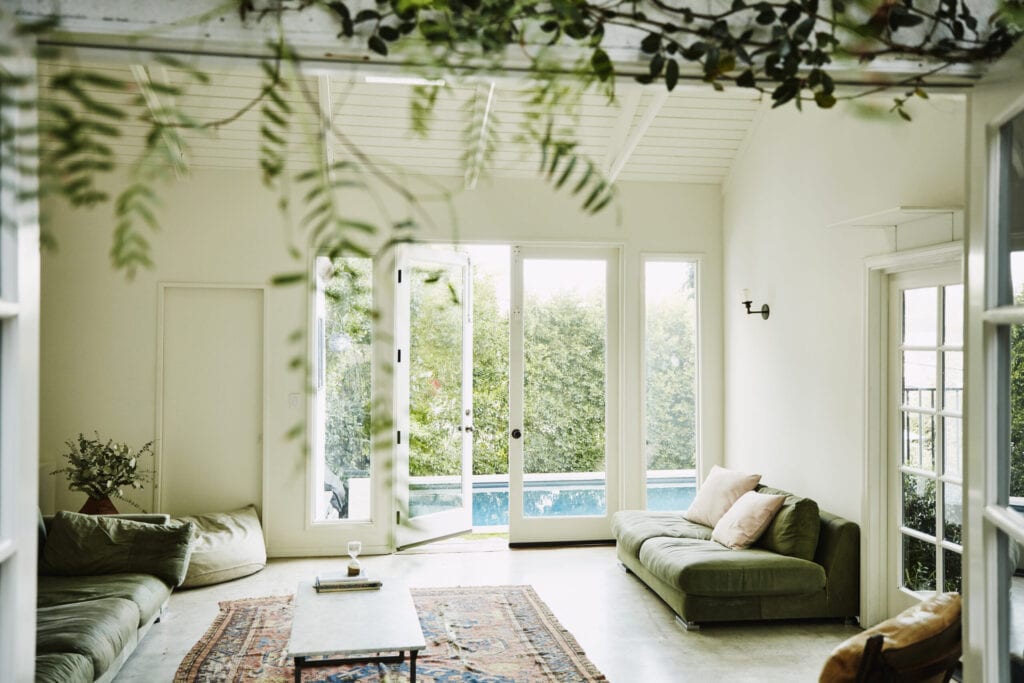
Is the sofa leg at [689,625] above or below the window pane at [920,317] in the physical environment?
below

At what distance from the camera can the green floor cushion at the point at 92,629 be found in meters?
3.39

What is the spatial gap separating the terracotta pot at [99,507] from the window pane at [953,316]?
499 cm

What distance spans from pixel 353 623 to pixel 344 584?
0.60m

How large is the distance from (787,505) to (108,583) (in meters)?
3.55

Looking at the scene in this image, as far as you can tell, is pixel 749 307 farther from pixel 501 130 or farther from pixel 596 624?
pixel 596 624

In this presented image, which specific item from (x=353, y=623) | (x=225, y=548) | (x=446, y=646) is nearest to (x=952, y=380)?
(x=446, y=646)

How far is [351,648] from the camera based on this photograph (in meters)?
3.54

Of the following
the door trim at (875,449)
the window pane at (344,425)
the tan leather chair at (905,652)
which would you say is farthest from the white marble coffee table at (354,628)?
the door trim at (875,449)

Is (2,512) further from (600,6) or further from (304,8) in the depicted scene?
(600,6)

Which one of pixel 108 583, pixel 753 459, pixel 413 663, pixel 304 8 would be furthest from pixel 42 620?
pixel 753 459

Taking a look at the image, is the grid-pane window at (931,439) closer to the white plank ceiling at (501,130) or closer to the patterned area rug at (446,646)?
the patterned area rug at (446,646)

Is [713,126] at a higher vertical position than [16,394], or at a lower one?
higher

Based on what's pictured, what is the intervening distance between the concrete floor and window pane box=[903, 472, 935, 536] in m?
0.69

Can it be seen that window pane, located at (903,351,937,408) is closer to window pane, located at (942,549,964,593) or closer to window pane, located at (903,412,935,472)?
window pane, located at (903,412,935,472)
